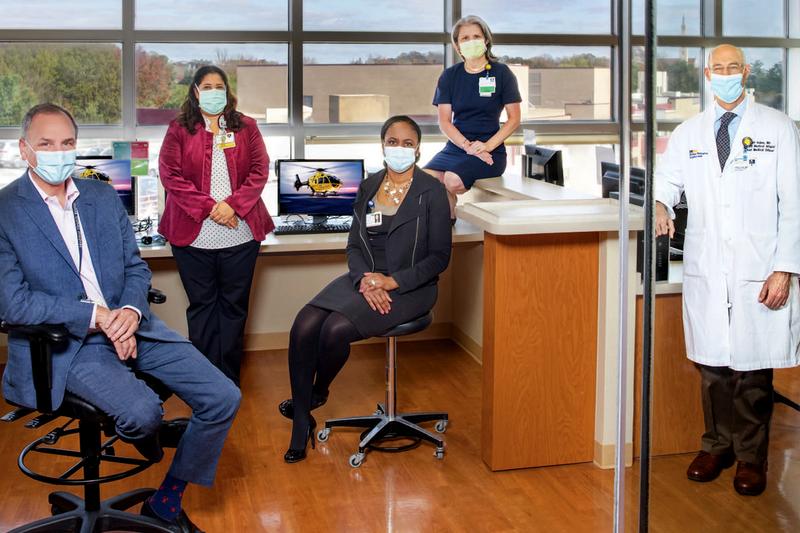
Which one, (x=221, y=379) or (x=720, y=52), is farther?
(x=221, y=379)

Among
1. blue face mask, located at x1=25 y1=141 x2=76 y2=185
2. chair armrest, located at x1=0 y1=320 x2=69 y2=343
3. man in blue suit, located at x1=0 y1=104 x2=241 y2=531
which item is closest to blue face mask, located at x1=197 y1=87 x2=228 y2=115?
man in blue suit, located at x1=0 y1=104 x2=241 y2=531

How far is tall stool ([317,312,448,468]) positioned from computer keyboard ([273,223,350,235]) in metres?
1.10

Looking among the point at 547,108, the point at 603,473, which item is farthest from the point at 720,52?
the point at 547,108

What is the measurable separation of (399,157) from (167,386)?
131cm

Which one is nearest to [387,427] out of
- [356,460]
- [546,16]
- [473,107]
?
[356,460]

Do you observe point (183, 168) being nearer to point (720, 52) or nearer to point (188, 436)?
point (188, 436)

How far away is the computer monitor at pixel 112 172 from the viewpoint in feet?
15.9

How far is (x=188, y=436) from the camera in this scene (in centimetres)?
287

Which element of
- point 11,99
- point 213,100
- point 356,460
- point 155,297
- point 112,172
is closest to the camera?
point 155,297

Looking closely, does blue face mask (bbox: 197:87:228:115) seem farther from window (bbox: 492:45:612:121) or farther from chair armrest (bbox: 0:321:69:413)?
window (bbox: 492:45:612:121)

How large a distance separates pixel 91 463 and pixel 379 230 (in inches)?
57.1

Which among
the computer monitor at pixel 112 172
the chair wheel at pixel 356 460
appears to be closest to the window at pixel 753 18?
the chair wheel at pixel 356 460

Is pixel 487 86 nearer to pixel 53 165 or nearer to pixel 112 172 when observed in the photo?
pixel 112 172

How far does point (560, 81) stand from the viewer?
6789 millimetres
